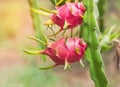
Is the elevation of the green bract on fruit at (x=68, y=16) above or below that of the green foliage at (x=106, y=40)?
above

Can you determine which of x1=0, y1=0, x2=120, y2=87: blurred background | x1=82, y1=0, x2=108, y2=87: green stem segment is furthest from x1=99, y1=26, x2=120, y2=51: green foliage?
x1=0, y1=0, x2=120, y2=87: blurred background

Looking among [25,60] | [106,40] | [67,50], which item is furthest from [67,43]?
[25,60]

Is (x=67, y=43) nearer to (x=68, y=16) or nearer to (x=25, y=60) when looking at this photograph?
(x=68, y=16)

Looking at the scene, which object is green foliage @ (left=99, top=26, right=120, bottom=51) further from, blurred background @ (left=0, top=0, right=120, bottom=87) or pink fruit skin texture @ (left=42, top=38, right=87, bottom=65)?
blurred background @ (left=0, top=0, right=120, bottom=87)

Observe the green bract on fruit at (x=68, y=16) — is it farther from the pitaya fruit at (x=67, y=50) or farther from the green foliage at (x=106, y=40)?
the green foliage at (x=106, y=40)

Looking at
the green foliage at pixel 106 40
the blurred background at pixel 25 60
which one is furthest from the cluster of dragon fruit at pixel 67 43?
the blurred background at pixel 25 60
